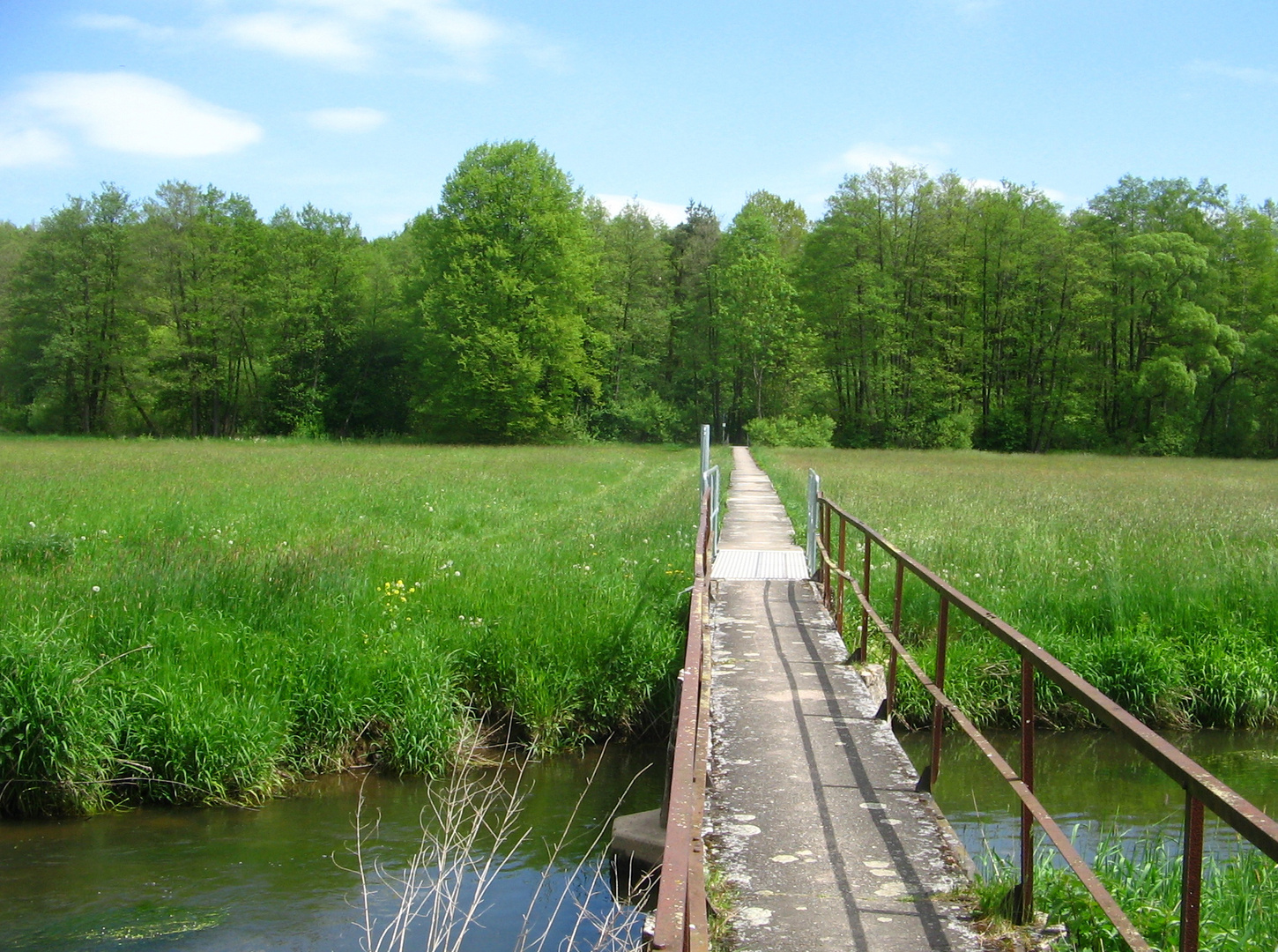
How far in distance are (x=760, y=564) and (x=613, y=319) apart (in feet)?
176

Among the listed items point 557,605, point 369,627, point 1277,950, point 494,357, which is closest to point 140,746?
point 369,627

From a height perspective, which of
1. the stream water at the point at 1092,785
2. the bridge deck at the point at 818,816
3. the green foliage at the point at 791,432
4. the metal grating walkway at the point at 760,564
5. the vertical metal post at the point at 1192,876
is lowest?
the stream water at the point at 1092,785

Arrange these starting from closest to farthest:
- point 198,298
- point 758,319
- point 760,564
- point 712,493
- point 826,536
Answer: point 826,536, point 712,493, point 760,564, point 198,298, point 758,319

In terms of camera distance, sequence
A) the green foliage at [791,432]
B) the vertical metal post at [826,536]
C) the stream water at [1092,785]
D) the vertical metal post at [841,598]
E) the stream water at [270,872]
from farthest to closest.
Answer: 1. the green foliage at [791,432]
2. the vertical metal post at [826,536]
3. the vertical metal post at [841,598]
4. the stream water at [1092,785]
5. the stream water at [270,872]

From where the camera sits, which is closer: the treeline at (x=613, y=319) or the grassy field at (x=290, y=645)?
the grassy field at (x=290, y=645)

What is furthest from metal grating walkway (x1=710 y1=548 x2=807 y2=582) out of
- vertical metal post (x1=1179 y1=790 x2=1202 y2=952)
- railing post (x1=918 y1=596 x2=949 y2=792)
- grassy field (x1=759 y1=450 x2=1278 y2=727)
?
vertical metal post (x1=1179 y1=790 x2=1202 y2=952)

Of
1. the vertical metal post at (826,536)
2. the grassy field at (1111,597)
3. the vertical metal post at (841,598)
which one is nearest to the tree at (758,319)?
the grassy field at (1111,597)

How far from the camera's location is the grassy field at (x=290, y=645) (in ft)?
24.8

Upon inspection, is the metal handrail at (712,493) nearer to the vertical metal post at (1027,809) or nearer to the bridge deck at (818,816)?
the bridge deck at (818,816)

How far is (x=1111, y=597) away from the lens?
10750 mm

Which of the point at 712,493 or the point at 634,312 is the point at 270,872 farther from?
the point at 634,312

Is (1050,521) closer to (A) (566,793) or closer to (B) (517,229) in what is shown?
(A) (566,793)

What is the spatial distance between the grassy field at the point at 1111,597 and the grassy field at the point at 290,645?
307 cm

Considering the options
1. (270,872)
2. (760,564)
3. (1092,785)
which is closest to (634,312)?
(760,564)
